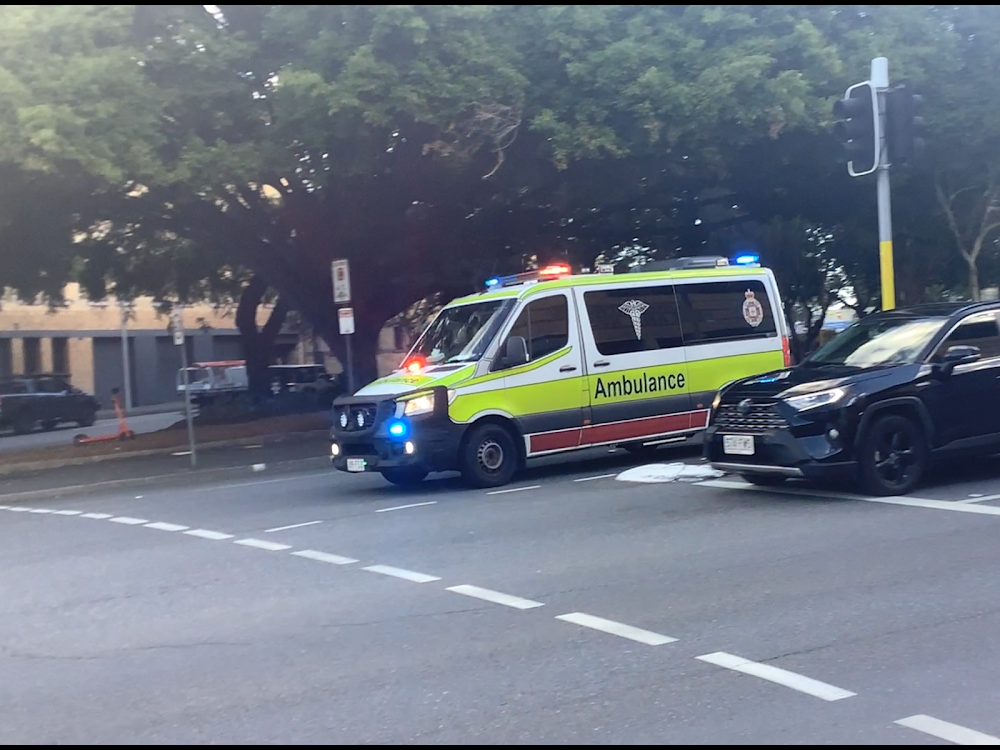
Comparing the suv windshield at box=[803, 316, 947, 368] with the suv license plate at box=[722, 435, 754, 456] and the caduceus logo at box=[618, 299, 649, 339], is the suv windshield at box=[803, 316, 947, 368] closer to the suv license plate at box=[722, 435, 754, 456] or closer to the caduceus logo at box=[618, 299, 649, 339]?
the suv license plate at box=[722, 435, 754, 456]

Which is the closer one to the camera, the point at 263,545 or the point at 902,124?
the point at 263,545

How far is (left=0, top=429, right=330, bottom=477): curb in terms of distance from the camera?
19.0 meters

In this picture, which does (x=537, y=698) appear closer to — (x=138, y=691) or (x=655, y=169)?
(x=138, y=691)

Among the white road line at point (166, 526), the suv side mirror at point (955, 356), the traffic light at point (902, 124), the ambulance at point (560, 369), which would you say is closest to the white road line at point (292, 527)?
the white road line at point (166, 526)

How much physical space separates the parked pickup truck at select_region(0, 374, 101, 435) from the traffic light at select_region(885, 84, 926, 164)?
28384 millimetres

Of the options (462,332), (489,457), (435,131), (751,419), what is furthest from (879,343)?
(435,131)

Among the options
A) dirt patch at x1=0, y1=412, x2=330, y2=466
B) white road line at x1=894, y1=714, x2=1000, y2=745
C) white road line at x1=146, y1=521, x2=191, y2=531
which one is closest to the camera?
white road line at x1=894, y1=714, x2=1000, y2=745

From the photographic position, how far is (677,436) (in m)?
14.3

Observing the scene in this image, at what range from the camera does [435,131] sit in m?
18.7

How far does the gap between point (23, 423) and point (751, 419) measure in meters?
28.8

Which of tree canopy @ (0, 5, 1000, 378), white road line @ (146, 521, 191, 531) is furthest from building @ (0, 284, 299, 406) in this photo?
white road line @ (146, 521, 191, 531)

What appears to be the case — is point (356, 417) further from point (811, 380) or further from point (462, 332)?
point (811, 380)

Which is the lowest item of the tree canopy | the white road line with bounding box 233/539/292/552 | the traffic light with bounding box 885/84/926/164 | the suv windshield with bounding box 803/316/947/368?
the white road line with bounding box 233/539/292/552

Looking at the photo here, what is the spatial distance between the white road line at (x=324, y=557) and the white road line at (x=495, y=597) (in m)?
1.42
